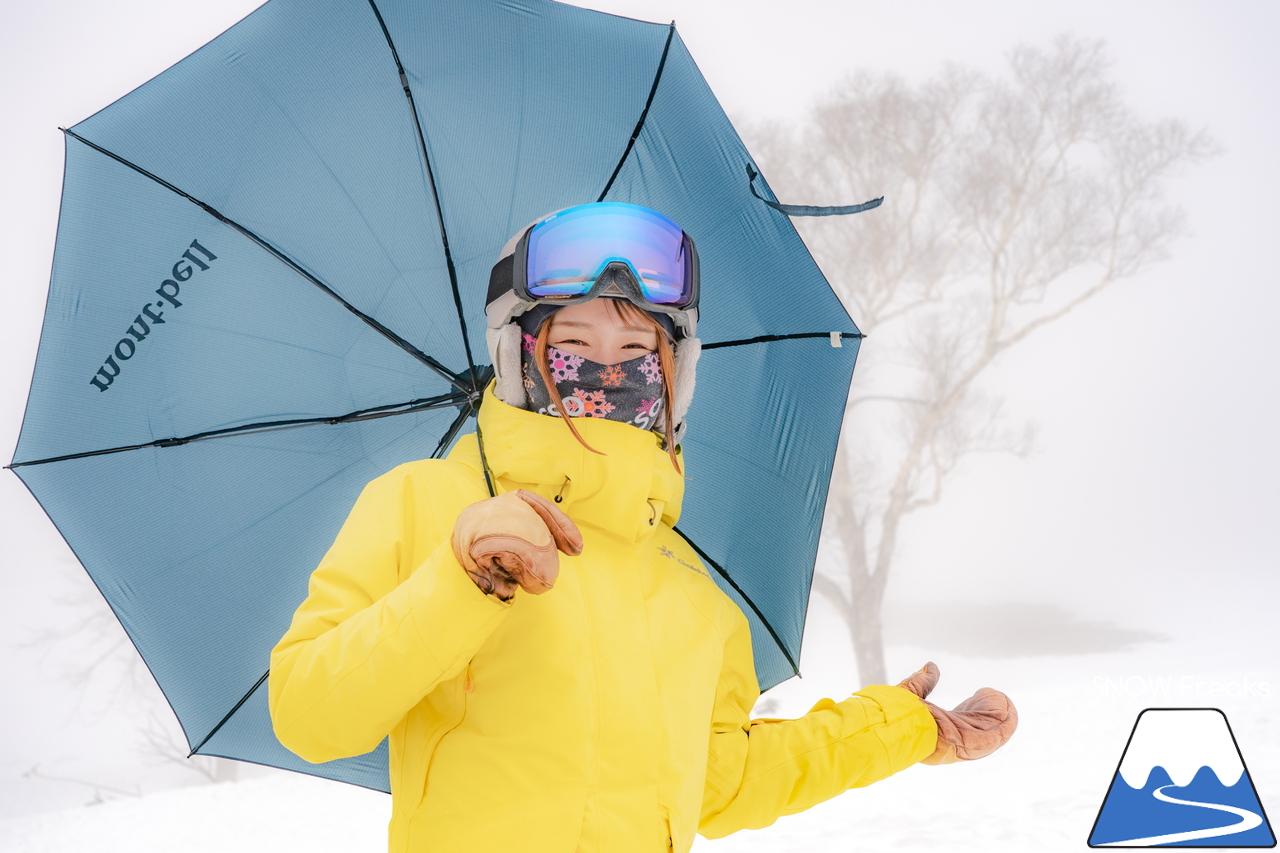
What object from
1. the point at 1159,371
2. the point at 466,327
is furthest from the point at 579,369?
the point at 1159,371

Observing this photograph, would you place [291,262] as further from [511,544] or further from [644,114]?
[511,544]

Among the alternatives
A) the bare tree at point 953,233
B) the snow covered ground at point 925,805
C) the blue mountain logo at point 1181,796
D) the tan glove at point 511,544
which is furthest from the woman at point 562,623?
the bare tree at point 953,233

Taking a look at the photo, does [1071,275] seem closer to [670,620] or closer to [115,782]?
[670,620]

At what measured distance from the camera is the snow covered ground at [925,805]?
4.68 metres

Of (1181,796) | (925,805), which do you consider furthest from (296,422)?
(925,805)

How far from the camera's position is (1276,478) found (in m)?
12.3

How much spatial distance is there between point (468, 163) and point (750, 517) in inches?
36.3

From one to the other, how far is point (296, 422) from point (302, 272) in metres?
0.28

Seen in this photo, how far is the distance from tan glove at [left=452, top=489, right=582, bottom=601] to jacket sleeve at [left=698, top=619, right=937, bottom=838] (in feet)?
2.31

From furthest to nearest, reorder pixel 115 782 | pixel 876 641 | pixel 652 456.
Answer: pixel 115 782, pixel 876 641, pixel 652 456

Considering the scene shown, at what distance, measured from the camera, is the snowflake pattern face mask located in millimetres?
1350

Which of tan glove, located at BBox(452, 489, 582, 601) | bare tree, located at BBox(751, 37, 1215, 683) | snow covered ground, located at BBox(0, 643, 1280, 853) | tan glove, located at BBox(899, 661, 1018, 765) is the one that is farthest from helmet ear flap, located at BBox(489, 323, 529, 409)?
bare tree, located at BBox(751, 37, 1215, 683)

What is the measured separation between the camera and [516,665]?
1.17 meters

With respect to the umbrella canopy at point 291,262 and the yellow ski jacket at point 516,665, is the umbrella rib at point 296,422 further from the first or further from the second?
the yellow ski jacket at point 516,665
